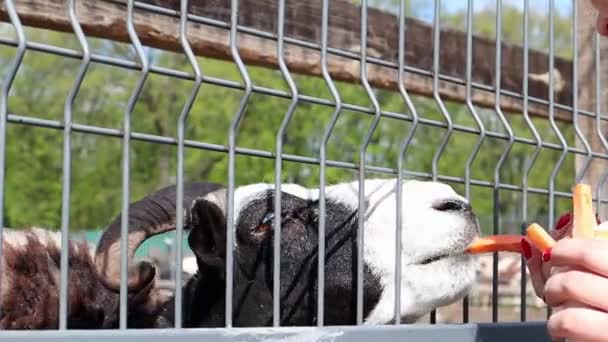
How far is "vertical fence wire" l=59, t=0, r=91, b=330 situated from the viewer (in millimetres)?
1886

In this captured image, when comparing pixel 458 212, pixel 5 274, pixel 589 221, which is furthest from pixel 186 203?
pixel 589 221

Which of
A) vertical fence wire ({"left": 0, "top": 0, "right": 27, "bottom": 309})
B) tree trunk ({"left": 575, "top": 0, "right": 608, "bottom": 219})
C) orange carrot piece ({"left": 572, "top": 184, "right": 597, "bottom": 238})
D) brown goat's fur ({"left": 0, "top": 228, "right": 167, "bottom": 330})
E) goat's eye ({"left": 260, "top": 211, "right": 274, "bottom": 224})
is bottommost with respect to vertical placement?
brown goat's fur ({"left": 0, "top": 228, "right": 167, "bottom": 330})

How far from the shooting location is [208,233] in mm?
3320

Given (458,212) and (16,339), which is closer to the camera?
(16,339)

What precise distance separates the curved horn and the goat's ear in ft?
0.30

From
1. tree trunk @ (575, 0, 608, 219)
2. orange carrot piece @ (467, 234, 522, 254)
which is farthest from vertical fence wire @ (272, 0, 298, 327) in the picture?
tree trunk @ (575, 0, 608, 219)

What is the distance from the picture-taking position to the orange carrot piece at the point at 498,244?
2258 millimetres

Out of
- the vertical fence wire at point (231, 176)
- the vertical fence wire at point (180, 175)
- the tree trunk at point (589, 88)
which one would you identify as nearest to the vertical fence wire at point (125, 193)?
the vertical fence wire at point (180, 175)

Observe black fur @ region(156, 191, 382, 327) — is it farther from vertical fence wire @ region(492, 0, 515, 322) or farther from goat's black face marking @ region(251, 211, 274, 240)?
vertical fence wire @ region(492, 0, 515, 322)

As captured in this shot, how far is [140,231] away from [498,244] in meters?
1.37

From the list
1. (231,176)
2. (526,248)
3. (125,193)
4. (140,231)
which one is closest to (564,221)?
(526,248)

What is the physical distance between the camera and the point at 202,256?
11.0 ft

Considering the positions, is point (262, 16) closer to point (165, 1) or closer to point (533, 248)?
point (165, 1)

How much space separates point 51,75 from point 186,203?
21.0m
